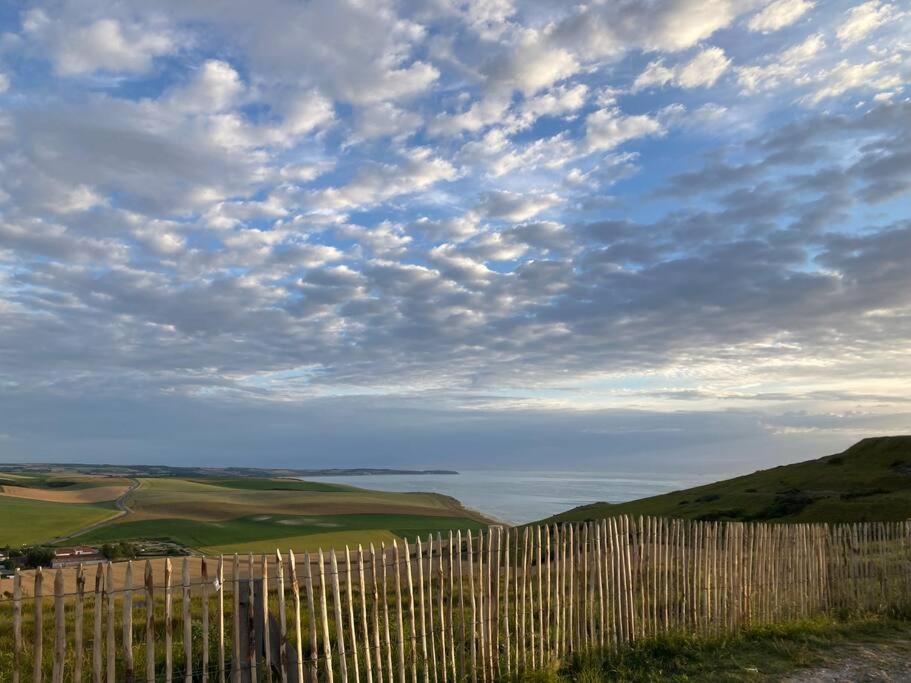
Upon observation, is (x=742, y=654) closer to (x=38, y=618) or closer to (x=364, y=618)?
(x=364, y=618)

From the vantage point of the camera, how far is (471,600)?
24.7 feet

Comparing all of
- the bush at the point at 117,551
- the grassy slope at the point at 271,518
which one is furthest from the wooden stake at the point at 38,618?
the bush at the point at 117,551

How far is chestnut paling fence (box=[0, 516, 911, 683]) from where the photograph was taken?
19.1ft

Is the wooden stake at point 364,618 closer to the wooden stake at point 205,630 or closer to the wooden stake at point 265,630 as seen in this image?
the wooden stake at point 265,630

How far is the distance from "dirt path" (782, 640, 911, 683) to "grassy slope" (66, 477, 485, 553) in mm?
40241

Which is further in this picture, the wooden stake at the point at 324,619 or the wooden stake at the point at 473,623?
the wooden stake at the point at 473,623

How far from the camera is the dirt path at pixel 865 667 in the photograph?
789cm

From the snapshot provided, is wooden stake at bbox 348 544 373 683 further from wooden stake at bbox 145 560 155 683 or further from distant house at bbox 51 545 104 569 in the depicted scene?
distant house at bbox 51 545 104 569

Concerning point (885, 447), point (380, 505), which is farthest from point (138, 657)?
point (380, 505)

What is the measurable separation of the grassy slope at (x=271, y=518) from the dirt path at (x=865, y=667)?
40241 mm

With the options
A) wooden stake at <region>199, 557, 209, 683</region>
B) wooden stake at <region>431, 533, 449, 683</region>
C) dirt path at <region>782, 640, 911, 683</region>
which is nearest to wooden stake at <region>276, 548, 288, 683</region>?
wooden stake at <region>199, 557, 209, 683</region>

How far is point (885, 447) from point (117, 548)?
5745 centimetres

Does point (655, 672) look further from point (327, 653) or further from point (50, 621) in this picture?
point (50, 621)

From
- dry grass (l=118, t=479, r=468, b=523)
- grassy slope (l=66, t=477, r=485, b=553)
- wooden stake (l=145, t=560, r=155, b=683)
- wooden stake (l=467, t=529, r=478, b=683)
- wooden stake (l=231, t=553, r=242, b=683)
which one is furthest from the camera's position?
dry grass (l=118, t=479, r=468, b=523)
